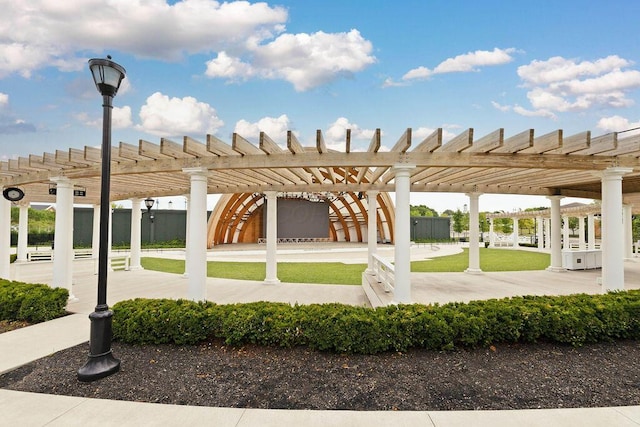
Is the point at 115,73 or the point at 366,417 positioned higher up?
the point at 115,73

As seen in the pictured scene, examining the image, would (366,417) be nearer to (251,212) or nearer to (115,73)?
(115,73)

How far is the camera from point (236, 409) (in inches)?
127

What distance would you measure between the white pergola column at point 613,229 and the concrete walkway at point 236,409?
6.57 ft

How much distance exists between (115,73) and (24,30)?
23.1 feet

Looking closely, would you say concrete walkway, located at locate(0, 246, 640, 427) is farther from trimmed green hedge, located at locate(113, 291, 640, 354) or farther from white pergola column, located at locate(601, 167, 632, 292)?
white pergola column, located at locate(601, 167, 632, 292)

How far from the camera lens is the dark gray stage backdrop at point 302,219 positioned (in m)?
36.6

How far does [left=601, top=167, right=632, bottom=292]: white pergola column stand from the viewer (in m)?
7.35

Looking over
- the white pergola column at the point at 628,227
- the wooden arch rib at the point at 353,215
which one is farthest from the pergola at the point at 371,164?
the wooden arch rib at the point at 353,215

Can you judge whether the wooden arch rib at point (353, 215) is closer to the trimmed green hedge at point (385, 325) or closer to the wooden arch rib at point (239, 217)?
the wooden arch rib at point (239, 217)

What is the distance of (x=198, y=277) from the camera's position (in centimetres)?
702

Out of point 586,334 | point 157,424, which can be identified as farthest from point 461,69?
point 157,424

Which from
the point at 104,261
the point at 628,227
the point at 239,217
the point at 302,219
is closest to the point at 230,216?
the point at 239,217

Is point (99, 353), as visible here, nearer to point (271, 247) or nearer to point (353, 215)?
point (271, 247)

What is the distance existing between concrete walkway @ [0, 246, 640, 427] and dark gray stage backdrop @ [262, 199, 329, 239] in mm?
25411
